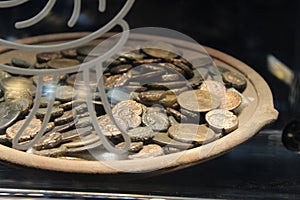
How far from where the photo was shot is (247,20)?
1.19 m

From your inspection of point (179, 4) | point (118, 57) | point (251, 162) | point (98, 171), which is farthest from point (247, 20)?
point (98, 171)

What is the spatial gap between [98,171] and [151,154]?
9 cm

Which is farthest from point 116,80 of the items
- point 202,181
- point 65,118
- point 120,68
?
point 202,181

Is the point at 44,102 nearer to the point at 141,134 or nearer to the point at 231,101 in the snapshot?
the point at 141,134

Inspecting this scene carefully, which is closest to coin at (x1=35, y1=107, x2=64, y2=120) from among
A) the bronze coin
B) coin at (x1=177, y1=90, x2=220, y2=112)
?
the bronze coin

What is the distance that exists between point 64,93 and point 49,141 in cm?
13

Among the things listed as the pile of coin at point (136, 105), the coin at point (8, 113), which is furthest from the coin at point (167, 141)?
the coin at point (8, 113)

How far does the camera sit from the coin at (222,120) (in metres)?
0.83

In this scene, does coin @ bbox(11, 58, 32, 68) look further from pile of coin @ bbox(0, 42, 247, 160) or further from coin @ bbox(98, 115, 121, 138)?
coin @ bbox(98, 115, 121, 138)

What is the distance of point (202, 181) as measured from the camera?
31.0 inches

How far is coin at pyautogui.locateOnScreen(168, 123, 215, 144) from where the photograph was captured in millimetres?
805

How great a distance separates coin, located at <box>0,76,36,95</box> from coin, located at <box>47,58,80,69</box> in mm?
66

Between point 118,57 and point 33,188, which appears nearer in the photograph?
point 33,188

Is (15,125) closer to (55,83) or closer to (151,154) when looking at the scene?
(55,83)
